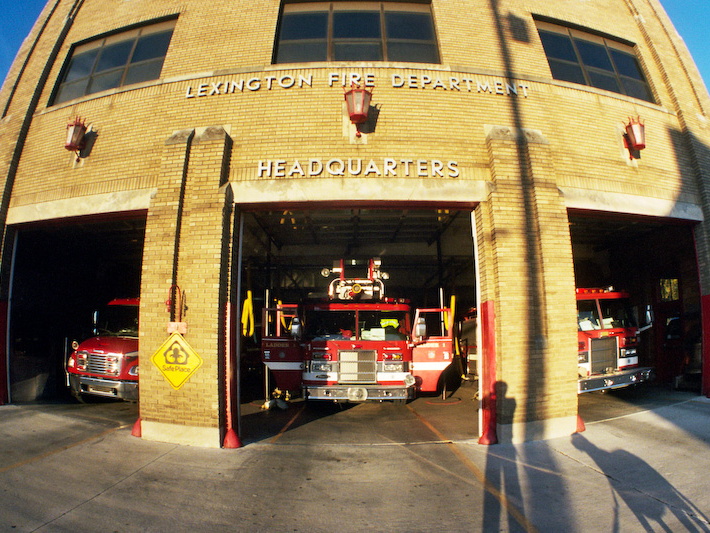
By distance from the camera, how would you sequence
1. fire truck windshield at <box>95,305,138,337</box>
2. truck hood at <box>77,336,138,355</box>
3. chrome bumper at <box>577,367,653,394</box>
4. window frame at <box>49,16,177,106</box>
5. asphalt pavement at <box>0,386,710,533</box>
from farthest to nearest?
fire truck windshield at <box>95,305,138,337</box>
window frame at <box>49,16,177,106</box>
truck hood at <box>77,336,138,355</box>
chrome bumper at <box>577,367,653,394</box>
asphalt pavement at <box>0,386,710,533</box>

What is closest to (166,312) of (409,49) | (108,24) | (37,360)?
(37,360)

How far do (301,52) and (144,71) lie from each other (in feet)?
11.5

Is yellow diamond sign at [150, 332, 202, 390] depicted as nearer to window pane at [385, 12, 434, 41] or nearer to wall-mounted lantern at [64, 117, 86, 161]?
wall-mounted lantern at [64, 117, 86, 161]

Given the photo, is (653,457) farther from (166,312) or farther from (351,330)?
(166,312)

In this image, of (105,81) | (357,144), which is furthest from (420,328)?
(105,81)

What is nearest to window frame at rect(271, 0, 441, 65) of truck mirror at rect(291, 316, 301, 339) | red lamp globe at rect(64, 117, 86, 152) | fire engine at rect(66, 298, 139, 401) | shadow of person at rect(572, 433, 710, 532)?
red lamp globe at rect(64, 117, 86, 152)

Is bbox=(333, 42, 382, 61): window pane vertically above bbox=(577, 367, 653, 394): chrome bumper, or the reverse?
bbox=(333, 42, 382, 61): window pane

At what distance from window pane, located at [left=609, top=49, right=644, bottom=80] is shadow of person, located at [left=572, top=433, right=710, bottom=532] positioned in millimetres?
8605

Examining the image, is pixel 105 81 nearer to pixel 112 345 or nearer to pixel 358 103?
pixel 112 345

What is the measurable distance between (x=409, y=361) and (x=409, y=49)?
6668 millimetres

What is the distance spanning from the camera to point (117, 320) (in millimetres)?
8789

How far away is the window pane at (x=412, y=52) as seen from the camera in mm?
7652

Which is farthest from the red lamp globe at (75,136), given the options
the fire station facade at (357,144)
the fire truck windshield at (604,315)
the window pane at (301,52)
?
the fire truck windshield at (604,315)

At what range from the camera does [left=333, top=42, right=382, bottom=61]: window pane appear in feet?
25.0
